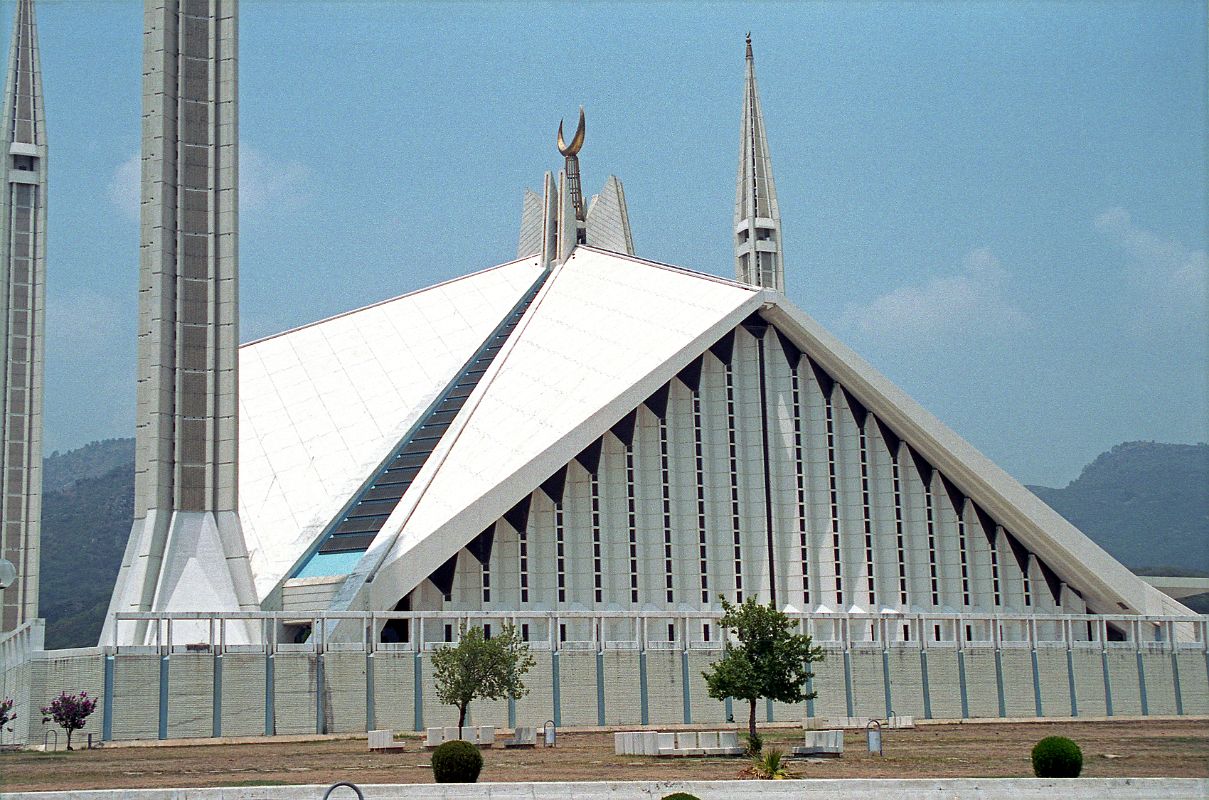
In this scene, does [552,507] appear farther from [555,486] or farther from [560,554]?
[560,554]

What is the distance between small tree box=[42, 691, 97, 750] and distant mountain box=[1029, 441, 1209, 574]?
450 feet

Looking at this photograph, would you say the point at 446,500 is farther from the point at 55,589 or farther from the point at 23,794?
the point at 55,589

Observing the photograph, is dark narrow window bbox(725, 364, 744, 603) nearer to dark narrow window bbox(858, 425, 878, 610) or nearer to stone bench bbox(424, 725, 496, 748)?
dark narrow window bbox(858, 425, 878, 610)

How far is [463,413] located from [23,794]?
26.6 metres

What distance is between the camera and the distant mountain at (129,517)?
385 feet

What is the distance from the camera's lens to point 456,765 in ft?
63.7

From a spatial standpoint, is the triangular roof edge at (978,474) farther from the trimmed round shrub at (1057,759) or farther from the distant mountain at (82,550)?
the distant mountain at (82,550)

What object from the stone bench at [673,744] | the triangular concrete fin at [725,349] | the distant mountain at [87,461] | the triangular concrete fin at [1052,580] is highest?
the distant mountain at [87,461]

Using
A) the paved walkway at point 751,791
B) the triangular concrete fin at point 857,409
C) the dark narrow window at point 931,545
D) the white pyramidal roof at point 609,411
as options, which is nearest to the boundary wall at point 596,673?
the dark narrow window at point 931,545

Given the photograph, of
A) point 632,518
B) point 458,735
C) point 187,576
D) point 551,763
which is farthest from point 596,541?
point 551,763

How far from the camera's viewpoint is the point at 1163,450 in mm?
199375

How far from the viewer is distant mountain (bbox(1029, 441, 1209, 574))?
16400 centimetres

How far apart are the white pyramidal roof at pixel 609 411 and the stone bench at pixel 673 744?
13.2 meters

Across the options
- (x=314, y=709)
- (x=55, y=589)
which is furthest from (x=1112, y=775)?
(x=55, y=589)
